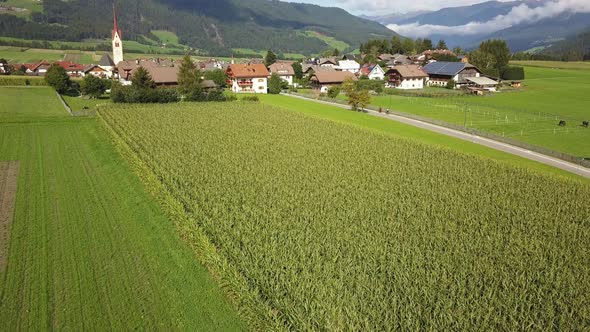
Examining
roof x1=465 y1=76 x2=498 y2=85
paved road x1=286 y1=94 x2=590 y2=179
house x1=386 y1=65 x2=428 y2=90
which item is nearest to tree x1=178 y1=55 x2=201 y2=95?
paved road x1=286 y1=94 x2=590 y2=179

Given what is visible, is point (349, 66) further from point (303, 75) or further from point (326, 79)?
point (326, 79)

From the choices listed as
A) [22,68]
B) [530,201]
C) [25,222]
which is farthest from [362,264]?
[22,68]

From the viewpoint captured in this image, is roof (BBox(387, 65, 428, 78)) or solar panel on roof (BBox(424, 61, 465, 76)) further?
solar panel on roof (BBox(424, 61, 465, 76))

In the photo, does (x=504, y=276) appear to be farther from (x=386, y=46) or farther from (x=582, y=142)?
(x=386, y=46)

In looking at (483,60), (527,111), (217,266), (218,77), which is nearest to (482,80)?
(483,60)

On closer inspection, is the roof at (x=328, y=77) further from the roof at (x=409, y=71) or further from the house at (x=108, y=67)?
the house at (x=108, y=67)

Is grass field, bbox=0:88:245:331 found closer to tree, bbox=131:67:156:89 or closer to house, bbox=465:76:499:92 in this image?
tree, bbox=131:67:156:89
